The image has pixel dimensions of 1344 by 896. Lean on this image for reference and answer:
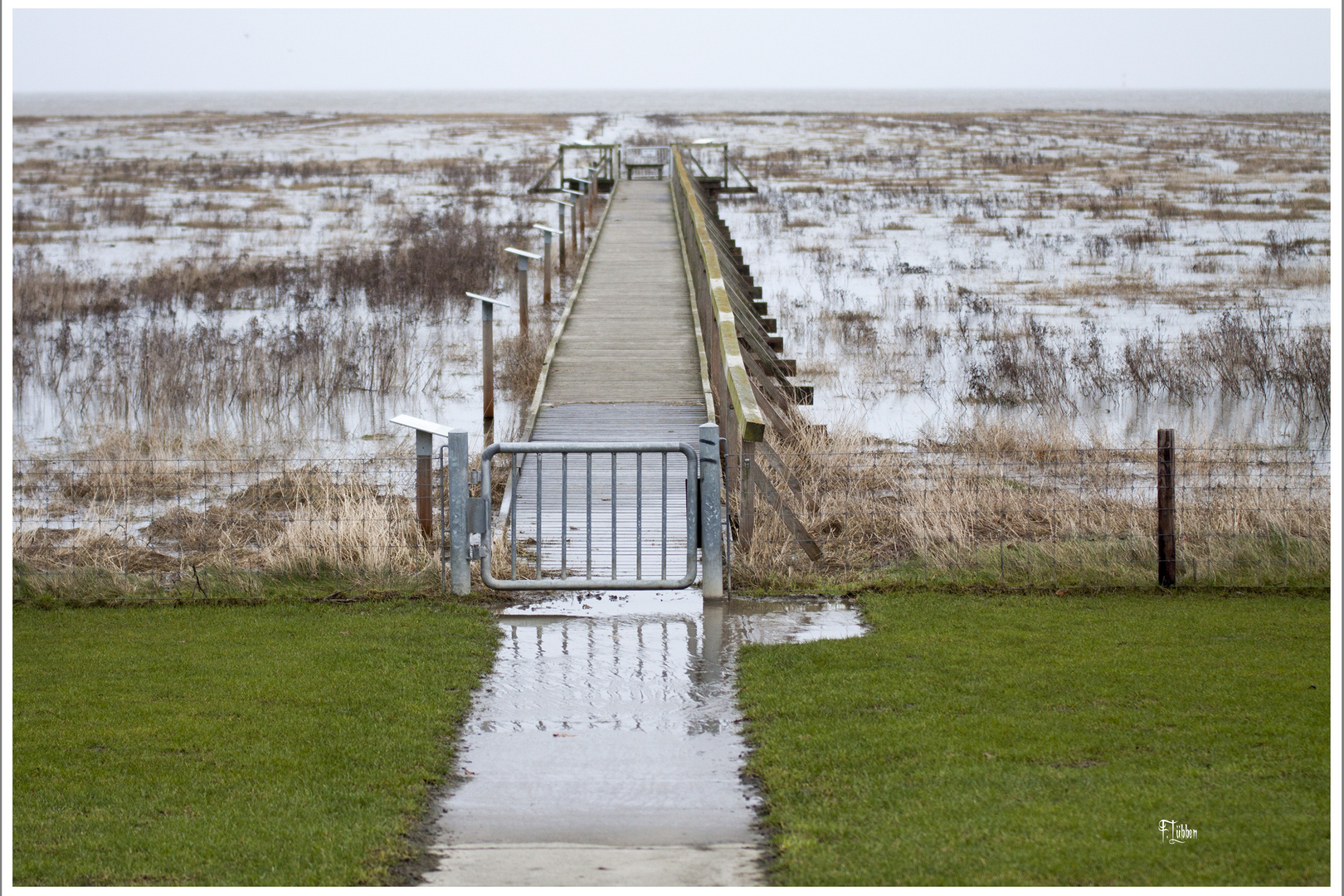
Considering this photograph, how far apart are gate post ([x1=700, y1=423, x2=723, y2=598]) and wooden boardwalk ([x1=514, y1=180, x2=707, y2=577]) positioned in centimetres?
39

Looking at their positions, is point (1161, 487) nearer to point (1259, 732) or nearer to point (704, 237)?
point (1259, 732)

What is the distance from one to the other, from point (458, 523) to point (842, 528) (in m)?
3.24

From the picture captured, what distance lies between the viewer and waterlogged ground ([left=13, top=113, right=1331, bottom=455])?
720 inches

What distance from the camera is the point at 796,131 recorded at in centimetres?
9444

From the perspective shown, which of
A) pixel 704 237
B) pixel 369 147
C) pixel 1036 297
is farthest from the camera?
pixel 369 147

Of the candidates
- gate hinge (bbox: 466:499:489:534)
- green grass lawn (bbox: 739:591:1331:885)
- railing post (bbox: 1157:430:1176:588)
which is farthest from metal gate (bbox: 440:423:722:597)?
railing post (bbox: 1157:430:1176:588)

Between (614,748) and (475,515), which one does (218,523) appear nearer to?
(475,515)

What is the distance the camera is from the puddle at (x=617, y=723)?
5129mm

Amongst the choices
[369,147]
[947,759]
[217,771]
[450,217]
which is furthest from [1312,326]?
[369,147]

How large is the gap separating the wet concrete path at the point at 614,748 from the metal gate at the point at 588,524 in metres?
0.30

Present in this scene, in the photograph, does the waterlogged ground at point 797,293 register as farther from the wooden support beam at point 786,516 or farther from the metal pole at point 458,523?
the metal pole at point 458,523

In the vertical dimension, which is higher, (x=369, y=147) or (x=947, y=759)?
(x=369, y=147)

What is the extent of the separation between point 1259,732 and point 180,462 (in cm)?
1187

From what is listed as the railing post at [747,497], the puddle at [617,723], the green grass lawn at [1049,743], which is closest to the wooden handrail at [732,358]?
the railing post at [747,497]
